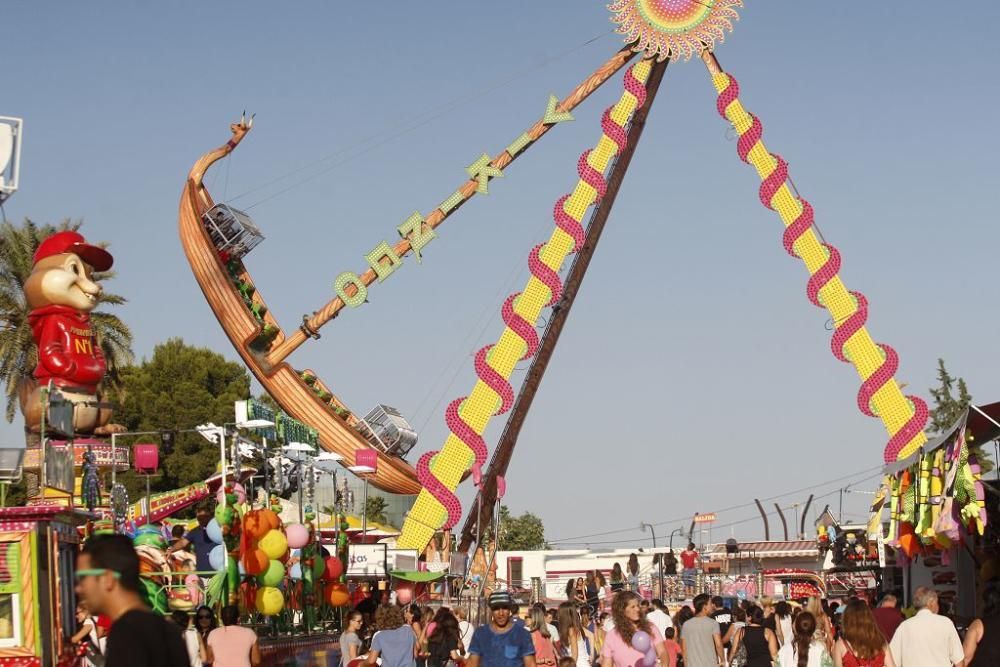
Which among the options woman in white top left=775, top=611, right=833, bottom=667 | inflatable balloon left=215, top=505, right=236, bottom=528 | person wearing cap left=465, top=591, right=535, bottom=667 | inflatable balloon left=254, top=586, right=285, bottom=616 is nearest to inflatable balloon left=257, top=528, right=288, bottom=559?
inflatable balloon left=254, top=586, right=285, bottom=616

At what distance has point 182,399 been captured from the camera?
58500mm

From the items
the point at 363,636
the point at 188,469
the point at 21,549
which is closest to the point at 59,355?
the point at 363,636

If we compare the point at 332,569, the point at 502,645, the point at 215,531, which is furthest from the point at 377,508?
the point at 502,645

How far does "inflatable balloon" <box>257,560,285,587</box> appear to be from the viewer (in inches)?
806

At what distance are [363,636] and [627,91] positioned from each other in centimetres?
1639

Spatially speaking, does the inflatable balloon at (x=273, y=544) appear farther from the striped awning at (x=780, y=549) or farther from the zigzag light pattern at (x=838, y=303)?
the striped awning at (x=780, y=549)

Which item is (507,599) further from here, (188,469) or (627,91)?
(188,469)

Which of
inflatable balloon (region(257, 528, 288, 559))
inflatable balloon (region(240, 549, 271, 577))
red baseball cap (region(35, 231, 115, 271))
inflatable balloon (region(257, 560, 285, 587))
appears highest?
red baseball cap (region(35, 231, 115, 271))

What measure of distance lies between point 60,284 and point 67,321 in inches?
23.9

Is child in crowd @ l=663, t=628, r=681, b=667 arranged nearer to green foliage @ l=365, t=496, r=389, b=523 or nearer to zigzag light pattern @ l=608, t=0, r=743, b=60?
zigzag light pattern @ l=608, t=0, r=743, b=60

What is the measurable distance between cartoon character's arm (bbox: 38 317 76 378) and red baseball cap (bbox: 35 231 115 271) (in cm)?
109

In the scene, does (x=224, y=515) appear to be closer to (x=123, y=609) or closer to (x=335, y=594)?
(x=335, y=594)

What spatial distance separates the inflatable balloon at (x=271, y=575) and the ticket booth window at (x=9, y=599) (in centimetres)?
668

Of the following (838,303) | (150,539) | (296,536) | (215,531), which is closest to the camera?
(150,539)
